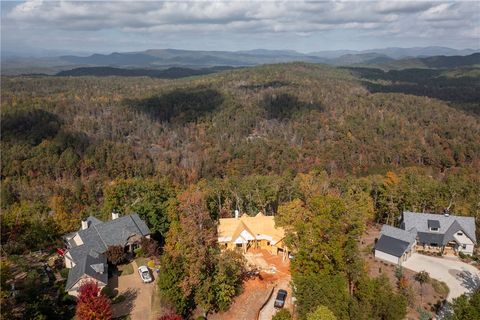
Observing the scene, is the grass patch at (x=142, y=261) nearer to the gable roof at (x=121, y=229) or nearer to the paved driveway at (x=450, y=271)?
the gable roof at (x=121, y=229)

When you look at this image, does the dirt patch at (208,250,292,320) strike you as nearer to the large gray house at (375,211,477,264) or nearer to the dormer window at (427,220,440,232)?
the large gray house at (375,211,477,264)

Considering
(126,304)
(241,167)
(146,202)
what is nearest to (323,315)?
(126,304)

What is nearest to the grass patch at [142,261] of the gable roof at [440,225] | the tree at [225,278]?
the tree at [225,278]

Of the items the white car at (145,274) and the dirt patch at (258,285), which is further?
the white car at (145,274)

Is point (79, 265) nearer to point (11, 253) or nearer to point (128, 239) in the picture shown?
point (128, 239)

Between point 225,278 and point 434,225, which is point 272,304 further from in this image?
point 434,225

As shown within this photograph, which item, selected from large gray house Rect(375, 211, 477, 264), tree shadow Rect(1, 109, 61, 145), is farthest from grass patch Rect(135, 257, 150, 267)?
tree shadow Rect(1, 109, 61, 145)

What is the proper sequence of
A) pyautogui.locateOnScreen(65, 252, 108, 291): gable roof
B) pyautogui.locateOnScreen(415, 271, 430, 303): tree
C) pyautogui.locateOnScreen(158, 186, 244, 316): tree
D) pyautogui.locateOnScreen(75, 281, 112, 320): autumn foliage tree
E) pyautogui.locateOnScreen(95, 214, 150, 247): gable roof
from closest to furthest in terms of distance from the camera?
pyautogui.locateOnScreen(75, 281, 112, 320): autumn foliage tree, pyautogui.locateOnScreen(158, 186, 244, 316): tree, pyautogui.locateOnScreen(65, 252, 108, 291): gable roof, pyautogui.locateOnScreen(415, 271, 430, 303): tree, pyautogui.locateOnScreen(95, 214, 150, 247): gable roof
